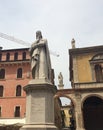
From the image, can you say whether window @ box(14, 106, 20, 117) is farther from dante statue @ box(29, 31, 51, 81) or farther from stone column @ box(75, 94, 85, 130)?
dante statue @ box(29, 31, 51, 81)

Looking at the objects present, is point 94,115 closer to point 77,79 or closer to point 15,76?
point 77,79

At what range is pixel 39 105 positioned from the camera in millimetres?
7809

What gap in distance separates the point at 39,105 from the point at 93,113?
22219 mm

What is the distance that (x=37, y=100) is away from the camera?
25.9ft

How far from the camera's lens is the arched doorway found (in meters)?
27.3

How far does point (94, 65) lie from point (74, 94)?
6.64 metres

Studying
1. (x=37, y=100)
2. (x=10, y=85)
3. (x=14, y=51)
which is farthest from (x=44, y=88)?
(x=14, y=51)

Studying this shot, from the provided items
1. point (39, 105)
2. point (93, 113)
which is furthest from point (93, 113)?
point (39, 105)

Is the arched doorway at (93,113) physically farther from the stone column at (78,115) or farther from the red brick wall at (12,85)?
the red brick wall at (12,85)

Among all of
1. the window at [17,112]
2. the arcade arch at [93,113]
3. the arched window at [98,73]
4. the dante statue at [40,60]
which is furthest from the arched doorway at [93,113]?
the dante statue at [40,60]

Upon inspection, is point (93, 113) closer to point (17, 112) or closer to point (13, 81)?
point (17, 112)

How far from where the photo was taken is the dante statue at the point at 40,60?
859 cm

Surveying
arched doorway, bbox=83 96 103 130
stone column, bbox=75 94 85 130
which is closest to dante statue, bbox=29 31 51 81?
stone column, bbox=75 94 85 130

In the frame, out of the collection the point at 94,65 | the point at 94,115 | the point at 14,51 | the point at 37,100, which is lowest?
the point at 94,115
